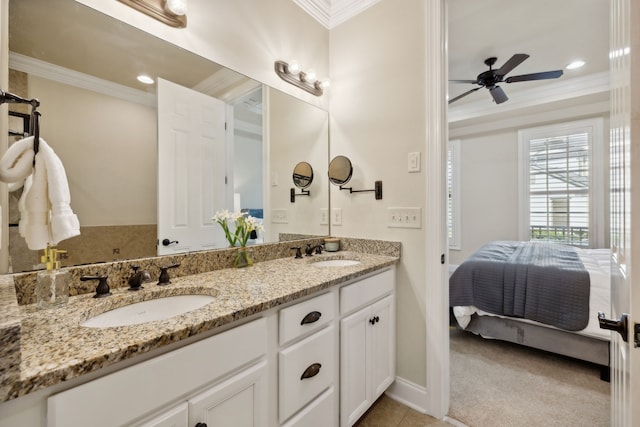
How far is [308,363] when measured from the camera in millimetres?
1175

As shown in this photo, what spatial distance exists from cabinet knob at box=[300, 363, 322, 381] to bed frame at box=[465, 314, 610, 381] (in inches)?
73.6

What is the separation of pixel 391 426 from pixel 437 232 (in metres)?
1.09

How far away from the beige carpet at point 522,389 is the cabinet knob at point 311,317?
1153 millimetres

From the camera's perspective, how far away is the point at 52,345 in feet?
2.14

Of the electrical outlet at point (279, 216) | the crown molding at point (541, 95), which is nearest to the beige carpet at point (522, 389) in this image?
the electrical outlet at point (279, 216)

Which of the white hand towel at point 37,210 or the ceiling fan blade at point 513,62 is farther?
the ceiling fan blade at point 513,62

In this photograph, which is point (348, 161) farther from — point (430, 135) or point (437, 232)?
point (437, 232)

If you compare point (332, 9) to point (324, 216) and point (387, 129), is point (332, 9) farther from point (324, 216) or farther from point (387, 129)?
point (324, 216)

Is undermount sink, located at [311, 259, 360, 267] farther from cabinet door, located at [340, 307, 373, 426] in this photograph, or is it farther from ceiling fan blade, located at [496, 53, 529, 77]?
ceiling fan blade, located at [496, 53, 529, 77]

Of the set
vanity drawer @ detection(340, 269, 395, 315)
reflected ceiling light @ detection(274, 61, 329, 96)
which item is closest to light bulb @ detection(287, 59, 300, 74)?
reflected ceiling light @ detection(274, 61, 329, 96)

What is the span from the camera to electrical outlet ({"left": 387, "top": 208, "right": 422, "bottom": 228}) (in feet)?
5.67

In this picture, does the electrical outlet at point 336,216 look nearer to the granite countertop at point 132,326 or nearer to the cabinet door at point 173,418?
the granite countertop at point 132,326

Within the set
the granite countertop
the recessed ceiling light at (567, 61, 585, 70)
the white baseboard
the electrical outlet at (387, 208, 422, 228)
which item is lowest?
the white baseboard

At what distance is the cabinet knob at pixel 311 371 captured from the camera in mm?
1154
